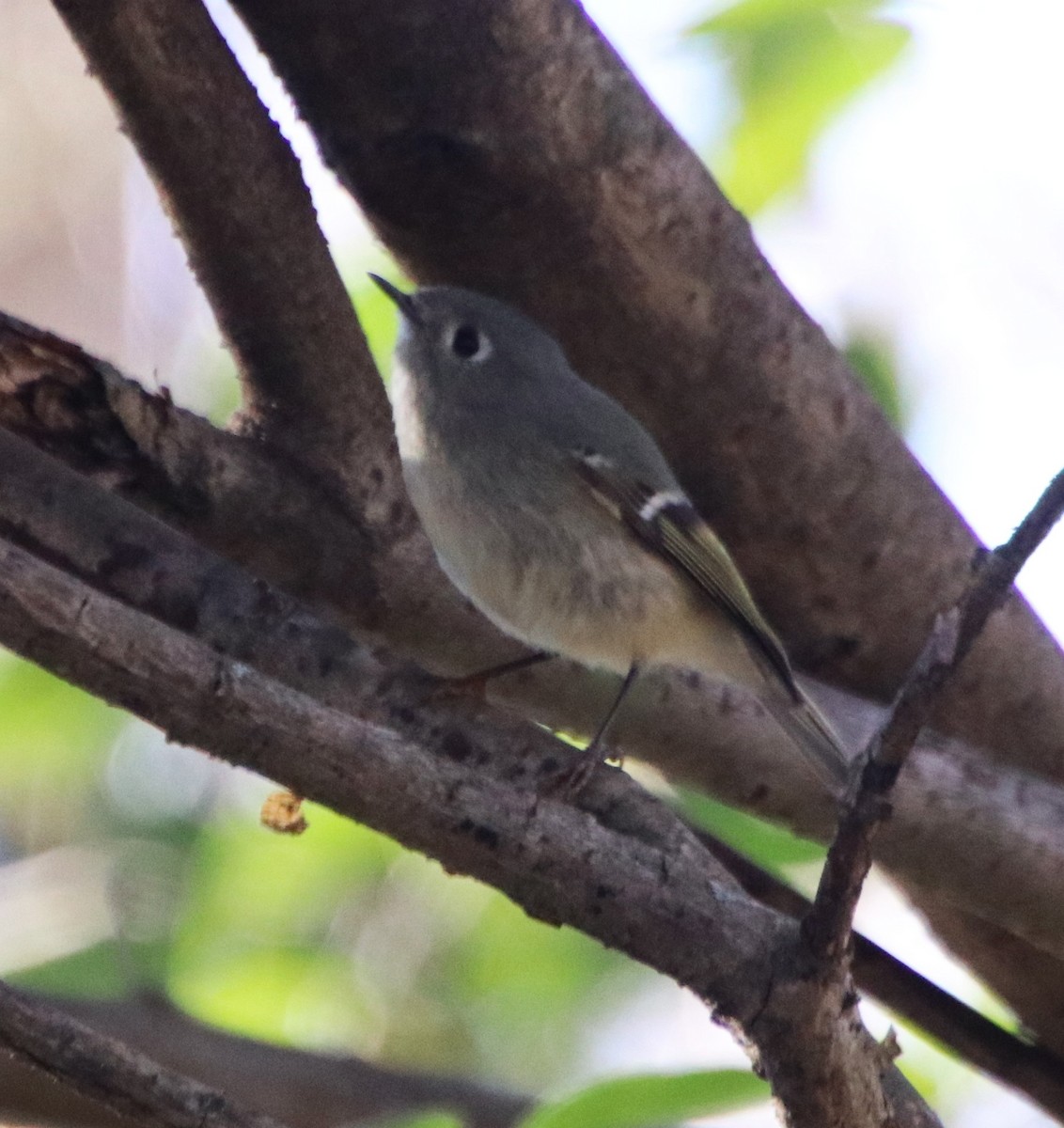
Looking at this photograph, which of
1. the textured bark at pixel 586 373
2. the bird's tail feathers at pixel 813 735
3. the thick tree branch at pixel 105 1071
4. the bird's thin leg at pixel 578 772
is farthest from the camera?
the bird's tail feathers at pixel 813 735

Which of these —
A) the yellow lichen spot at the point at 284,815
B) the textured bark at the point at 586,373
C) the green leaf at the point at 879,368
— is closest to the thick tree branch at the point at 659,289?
the textured bark at the point at 586,373

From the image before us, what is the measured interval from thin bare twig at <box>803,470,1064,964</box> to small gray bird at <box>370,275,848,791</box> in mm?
754

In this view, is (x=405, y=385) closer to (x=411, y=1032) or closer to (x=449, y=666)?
(x=449, y=666)

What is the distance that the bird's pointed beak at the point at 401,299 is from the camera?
2061 millimetres

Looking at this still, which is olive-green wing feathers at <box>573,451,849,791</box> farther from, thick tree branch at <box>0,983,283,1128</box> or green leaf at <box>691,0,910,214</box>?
thick tree branch at <box>0,983,283,1128</box>

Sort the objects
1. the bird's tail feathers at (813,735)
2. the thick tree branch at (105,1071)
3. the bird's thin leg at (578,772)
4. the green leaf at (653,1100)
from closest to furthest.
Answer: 1. the thick tree branch at (105,1071)
2. the green leaf at (653,1100)
3. the bird's thin leg at (578,772)
4. the bird's tail feathers at (813,735)

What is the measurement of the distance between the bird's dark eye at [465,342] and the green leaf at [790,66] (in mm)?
409

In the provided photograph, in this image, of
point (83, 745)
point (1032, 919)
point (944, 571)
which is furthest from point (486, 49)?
point (1032, 919)

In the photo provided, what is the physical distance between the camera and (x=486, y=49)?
177cm

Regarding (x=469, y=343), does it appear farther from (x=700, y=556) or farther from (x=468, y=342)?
(x=700, y=556)

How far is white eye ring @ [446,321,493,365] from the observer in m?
2.04

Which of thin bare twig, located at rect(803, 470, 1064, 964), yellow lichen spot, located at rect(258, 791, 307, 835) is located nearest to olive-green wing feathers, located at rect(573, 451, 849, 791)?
yellow lichen spot, located at rect(258, 791, 307, 835)

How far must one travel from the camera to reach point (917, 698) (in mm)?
1132

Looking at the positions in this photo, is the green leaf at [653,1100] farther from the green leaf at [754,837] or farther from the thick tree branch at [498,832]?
the green leaf at [754,837]
